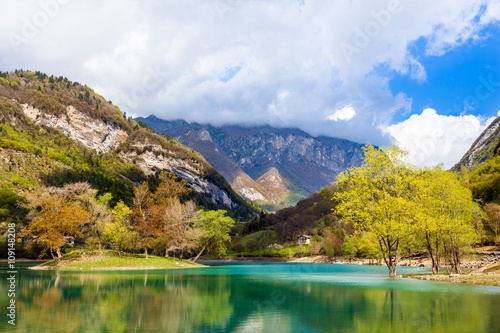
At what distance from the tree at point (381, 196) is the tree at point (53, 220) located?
56664 millimetres

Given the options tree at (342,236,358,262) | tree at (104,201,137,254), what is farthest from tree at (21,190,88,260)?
tree at (342,236,358,262)

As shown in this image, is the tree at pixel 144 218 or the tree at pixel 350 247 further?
the tree at pixel 350 247

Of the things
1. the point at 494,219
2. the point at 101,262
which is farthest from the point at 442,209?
the point at 101,262

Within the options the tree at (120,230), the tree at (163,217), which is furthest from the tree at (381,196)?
the tree at (120,230)

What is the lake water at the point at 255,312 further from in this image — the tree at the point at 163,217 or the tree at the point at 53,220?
the tree at the point at 163,217

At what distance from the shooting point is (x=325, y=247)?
186 m

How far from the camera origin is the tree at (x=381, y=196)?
57188 mm

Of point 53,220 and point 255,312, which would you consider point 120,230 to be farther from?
point 255,312

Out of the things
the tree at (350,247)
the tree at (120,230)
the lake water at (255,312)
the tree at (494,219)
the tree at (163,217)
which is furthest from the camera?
the tree at (350,247)

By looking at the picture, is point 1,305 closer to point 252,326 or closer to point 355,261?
point 252,326

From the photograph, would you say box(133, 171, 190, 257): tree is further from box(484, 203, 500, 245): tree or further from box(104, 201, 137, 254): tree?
box(484, 203, 500, 245): tree

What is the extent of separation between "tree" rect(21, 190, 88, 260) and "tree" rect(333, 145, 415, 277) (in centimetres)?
5666

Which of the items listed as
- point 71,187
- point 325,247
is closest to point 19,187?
point 71,187

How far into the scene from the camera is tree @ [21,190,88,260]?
8344 cm
